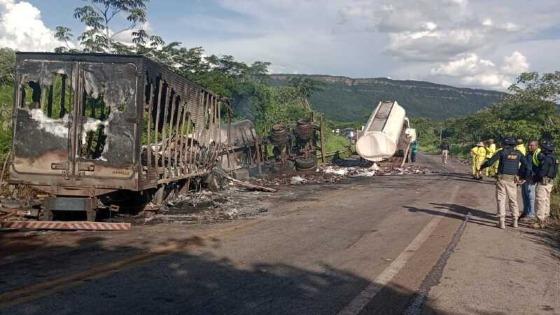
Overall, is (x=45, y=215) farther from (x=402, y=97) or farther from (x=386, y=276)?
(x=402, y=97)

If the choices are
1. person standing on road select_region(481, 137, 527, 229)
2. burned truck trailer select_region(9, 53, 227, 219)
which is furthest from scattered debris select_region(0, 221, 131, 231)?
person standing on road select_region(481, 137, 527, 229)

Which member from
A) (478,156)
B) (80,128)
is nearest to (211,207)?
(80,128)

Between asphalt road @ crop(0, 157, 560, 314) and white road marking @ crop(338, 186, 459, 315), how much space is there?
12mm

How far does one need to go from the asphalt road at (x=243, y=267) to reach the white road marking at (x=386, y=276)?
12 mm

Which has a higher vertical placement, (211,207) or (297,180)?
(297,180)

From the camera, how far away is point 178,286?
5574 mm

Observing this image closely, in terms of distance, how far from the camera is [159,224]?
955 cm

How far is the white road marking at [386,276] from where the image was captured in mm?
5191

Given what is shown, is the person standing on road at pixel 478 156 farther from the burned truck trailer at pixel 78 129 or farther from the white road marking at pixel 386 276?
the burned truck trailer at pixel 78 129

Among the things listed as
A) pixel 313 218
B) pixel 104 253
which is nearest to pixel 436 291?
pixel 104 253

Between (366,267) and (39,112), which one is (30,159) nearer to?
(39,112)

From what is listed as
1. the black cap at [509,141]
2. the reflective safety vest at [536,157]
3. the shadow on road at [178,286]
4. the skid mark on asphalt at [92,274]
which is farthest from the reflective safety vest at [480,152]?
the shadow on road at [178,286]

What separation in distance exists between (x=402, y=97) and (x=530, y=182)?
13275 centimetres

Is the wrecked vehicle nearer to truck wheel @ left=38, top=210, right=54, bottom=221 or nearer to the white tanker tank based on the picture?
the white tanker tank
